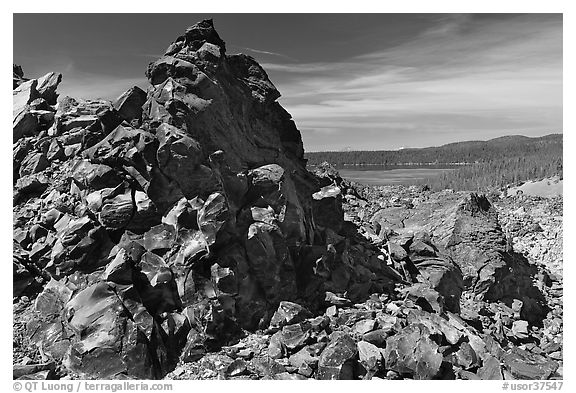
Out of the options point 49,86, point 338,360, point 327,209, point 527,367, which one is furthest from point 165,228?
point 527,367

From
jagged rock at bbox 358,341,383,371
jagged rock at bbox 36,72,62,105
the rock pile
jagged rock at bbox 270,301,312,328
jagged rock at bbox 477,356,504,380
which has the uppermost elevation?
jagged rock at bbox 36,72,62,105

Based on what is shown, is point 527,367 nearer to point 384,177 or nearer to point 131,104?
point 131,104

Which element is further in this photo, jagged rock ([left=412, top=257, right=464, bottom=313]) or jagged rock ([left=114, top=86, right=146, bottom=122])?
jagged rock ([left=412, top=257, right=464, bottom=313])

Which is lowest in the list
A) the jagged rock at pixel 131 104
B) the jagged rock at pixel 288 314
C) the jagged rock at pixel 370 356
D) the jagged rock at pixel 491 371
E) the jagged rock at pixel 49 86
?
the jagged rock at pixel 491 371

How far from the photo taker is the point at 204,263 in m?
14.2

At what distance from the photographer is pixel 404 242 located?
22250 millimetres

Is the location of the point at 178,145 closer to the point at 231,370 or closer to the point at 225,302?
the point at 225,302

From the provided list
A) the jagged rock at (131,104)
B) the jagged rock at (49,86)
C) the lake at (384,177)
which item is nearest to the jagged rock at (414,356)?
the jagged rock at (131,104)

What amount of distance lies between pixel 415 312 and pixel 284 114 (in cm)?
1118

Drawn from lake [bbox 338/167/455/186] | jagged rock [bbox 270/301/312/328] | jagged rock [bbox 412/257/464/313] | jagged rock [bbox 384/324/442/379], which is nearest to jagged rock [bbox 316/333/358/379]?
jagged rock [bbox 384/324/442/379]

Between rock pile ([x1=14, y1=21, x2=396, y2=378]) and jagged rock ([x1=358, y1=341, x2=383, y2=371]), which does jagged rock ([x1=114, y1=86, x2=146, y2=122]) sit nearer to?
rock pile ([x1=14, y1=21, x2=396, y2=378])

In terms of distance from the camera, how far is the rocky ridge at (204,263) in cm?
1223

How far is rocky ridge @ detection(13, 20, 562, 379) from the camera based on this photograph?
12227 millimetres

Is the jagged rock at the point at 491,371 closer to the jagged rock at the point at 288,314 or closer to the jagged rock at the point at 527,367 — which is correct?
the jagged rock at the point at 527,367
